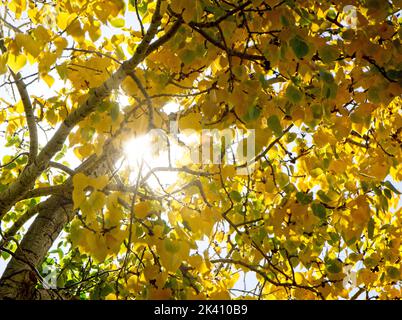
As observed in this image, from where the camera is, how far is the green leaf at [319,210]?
8.06ft

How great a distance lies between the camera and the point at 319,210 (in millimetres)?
2477

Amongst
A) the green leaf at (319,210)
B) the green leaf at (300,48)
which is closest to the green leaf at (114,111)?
the green leaf at (300,48)

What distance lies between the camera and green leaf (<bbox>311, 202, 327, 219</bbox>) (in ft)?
8.06

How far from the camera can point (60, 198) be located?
10.9 feet

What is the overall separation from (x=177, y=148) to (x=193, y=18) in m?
1.03

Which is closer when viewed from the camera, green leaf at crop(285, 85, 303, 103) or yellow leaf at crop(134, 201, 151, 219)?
yellow leaf at crop(134, 201, 151, 219)

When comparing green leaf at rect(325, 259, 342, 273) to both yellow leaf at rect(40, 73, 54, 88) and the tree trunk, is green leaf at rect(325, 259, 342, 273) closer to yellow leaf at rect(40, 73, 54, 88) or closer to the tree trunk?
the tree trunk

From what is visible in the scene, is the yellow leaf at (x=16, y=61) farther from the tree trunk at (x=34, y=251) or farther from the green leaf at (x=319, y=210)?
the green leaf at (x=319, y=210)

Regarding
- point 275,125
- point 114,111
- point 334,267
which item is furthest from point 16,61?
point 334,267

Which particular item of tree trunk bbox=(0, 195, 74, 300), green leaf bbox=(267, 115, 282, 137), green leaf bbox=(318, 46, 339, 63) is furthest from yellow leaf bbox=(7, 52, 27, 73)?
green leaf bbox=(318, 46, 339, 63)

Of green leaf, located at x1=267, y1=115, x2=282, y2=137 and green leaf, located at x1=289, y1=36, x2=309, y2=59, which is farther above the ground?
green leaf, located at x1=289, y1=36, x2=309, y2=59

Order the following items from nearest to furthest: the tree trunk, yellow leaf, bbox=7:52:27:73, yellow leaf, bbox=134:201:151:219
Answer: yellow leaf, bbox=134:201:151:219 → yellow leaf, bbox=7:52:27:73 → the tree trunk

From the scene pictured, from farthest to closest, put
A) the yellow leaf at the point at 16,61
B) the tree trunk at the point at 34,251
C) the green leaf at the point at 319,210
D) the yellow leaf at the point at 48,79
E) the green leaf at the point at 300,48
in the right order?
the tree trunk at the point at 34,251, the green leaf at the point at 319,210, the yellow leaf at the point at 48,79, the yellow leaf at the point at 16,61, the green leaf at the point at 300,48
